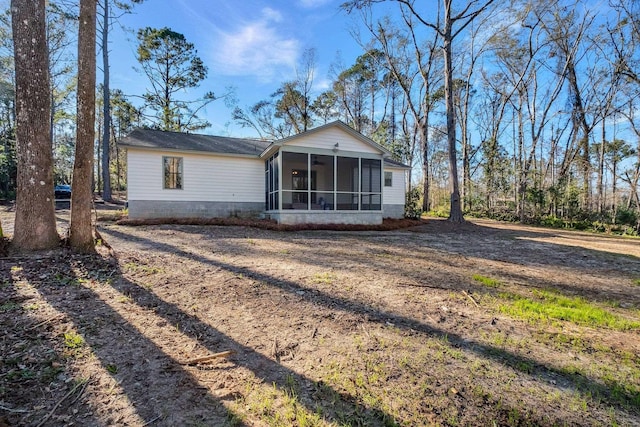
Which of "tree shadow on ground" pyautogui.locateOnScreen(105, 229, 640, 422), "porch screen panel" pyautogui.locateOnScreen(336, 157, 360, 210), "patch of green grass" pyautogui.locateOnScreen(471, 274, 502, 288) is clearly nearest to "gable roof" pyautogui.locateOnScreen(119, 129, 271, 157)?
"porch screen panel" pyautogui.locateOnScreen(336, 157, 360, 210)

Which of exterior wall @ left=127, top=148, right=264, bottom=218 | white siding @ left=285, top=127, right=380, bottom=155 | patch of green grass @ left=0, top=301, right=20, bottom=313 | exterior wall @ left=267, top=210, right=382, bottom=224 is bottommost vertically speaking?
patch of green grass @ left=0, top=301, right=20, bottom=313

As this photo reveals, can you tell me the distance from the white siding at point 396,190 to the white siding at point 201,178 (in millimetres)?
7089

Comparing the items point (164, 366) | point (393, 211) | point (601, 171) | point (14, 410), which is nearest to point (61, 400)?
point (14, 410)

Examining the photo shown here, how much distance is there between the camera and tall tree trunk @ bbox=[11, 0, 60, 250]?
427 centimetres

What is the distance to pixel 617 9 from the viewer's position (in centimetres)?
1410

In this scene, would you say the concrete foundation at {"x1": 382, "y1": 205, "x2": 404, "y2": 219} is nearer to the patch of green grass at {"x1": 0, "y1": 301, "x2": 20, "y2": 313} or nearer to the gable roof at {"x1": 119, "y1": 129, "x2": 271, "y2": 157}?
the gable roof at {"x1": 119, "y1": 129, "x2": 271, "y2": 157}

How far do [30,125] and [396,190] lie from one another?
48.9ft

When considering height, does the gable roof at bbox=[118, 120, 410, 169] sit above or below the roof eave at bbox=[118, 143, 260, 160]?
above

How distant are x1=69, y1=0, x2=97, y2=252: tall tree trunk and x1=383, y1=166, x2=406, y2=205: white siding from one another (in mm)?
13577

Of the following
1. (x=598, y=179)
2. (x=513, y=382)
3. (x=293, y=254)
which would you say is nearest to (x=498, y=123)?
(x=598, y=179)

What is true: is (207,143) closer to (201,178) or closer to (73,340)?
(201,178)

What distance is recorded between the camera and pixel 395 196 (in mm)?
16297

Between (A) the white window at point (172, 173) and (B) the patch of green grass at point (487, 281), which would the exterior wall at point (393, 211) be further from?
(B) the patch of green grass at point (487, 281)

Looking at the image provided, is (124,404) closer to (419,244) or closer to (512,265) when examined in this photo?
(512,265)
